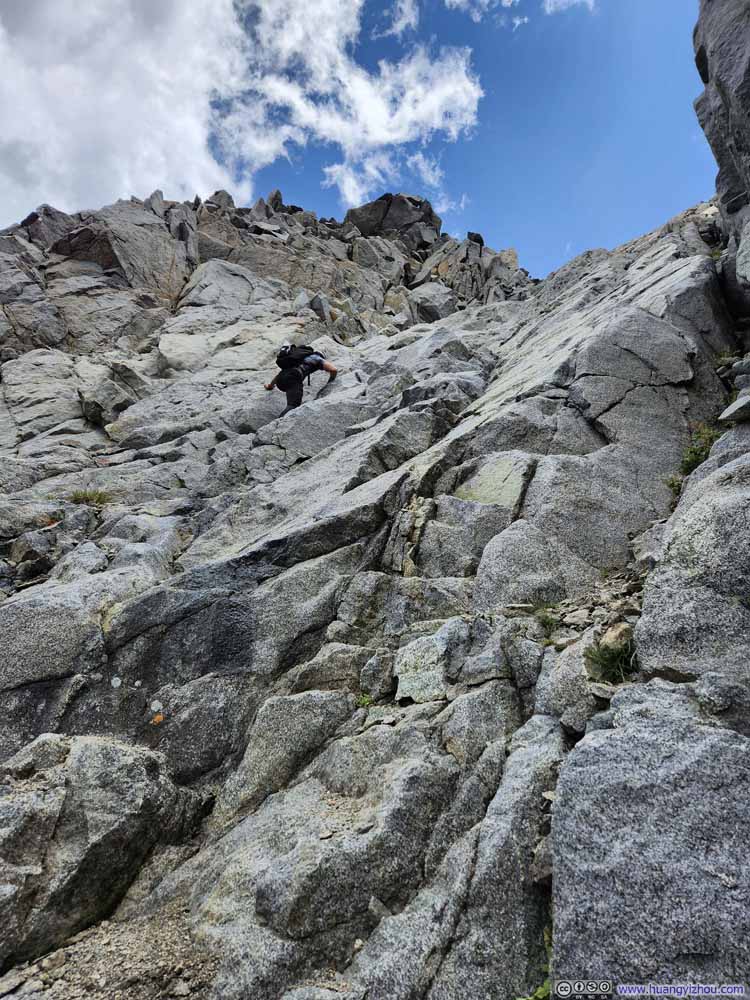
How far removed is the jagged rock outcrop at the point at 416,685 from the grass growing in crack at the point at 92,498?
152 mm

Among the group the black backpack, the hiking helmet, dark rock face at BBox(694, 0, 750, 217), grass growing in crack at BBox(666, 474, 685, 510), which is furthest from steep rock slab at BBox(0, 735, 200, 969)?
the black backpack

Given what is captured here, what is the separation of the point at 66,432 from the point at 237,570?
66.5 ft

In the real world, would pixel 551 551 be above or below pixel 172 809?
above

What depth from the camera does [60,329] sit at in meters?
39.6

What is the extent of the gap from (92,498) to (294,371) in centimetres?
1043

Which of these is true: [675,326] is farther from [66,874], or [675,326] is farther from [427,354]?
[66,874]

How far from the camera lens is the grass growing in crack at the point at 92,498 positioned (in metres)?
19.3

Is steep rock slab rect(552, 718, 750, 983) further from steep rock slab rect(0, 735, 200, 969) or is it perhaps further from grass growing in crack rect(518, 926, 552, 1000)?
steep rock slab rect(0, 735, 200, 969)

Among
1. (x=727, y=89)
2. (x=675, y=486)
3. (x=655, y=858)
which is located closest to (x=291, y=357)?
(x=727, y=89)

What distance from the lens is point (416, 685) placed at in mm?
8328

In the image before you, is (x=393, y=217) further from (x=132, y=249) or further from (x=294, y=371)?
(x=294, y=371)

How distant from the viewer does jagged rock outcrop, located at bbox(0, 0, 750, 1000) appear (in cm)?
505

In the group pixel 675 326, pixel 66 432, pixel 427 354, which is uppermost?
pixel 66 432

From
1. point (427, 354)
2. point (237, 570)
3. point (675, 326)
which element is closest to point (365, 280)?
point (427, 354)
